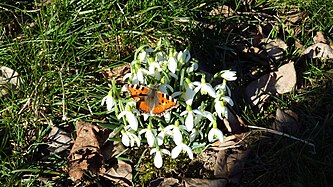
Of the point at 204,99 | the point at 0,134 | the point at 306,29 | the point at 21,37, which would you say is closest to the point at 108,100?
the point at 204,99

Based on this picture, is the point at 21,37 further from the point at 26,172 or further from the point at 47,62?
the point at 26,172

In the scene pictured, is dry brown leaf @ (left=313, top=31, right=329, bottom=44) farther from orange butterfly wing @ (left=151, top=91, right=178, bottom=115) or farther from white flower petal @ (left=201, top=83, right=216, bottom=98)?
orange butterfly wing @ (left=151, top=91, right=178, bottom=115)

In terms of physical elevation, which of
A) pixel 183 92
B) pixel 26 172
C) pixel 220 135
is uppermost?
pixel 183 92

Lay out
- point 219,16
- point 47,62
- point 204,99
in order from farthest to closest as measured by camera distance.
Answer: point 219,16 < point 47,62 < point 204,99

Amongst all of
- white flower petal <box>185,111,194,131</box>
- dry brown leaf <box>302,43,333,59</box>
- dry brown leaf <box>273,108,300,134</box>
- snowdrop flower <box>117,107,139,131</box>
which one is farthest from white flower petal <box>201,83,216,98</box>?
dry brown leaf <box>302,43,333,59</box>

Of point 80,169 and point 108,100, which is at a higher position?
point 108,100

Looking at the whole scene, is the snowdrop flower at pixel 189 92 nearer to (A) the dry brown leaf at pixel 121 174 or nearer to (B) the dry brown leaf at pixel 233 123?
(B) the dry brown leaf at pixel 233 123

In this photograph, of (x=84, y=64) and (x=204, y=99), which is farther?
(x=84, y=64)
